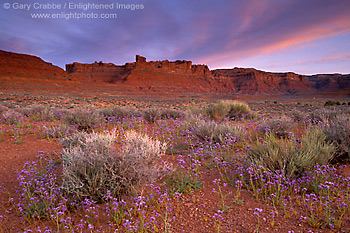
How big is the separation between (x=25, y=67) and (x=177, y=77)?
76.1 m

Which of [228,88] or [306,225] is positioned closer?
[306,225]

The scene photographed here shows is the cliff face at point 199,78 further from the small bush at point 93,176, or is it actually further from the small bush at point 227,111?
the small bush at point 93,176

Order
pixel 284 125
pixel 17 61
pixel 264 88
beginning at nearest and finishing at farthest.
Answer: pixel 284 125 → pixel 17 61 → pixel 264 88

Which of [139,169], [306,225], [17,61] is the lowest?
[306,225]

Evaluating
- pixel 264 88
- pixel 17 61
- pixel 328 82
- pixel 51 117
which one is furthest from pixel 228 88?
pixel 51 117

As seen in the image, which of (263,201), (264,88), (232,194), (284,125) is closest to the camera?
(263,201)

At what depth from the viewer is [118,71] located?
123312 millimetres

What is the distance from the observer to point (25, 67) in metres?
78.8

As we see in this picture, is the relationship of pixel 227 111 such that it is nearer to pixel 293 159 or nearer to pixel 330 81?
pixel 293 159

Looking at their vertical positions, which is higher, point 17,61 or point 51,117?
point 17,61

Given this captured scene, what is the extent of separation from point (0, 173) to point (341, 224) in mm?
5201

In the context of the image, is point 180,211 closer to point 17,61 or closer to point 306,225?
point 306,225

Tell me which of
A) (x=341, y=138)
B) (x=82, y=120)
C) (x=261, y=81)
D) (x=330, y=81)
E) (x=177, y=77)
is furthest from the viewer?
(x=261, y=81)

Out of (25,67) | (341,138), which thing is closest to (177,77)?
(25,67)
